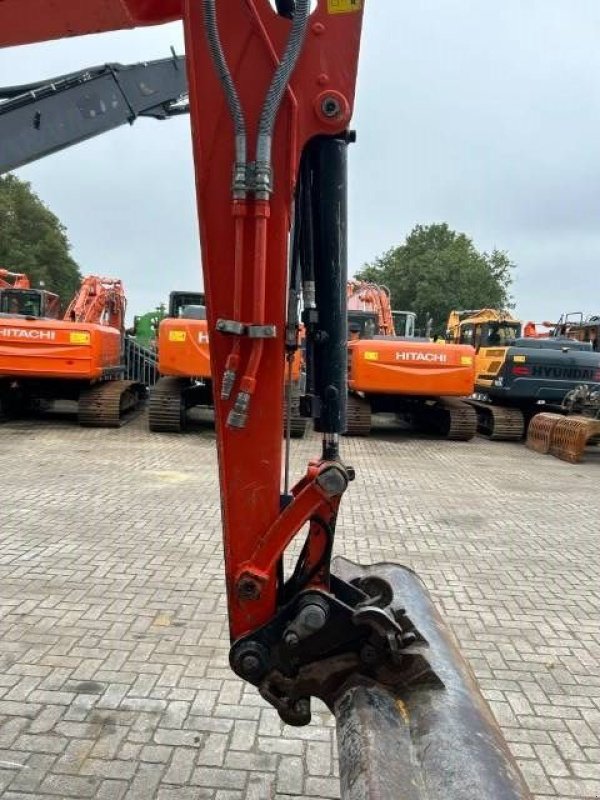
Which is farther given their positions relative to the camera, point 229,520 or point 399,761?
point 229,520

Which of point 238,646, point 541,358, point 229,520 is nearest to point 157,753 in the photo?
point 238,646

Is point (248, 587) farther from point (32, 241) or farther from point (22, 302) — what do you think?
point (32, 241)

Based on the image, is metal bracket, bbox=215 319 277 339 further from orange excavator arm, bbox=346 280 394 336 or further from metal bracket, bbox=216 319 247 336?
orange excavator arm, bbox=346 280 394 336

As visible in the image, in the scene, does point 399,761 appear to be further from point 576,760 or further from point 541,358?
point 541,358

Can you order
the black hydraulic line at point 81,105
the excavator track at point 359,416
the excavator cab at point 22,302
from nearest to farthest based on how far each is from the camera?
the black hydraulic line at point 81,105
the excavator track at point 359,416
the excavator cab at point 22,302

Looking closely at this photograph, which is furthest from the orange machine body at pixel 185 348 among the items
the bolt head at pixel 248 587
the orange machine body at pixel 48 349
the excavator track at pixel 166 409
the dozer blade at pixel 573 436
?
the bolt head at pixel 248 587

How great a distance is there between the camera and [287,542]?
7.63ft

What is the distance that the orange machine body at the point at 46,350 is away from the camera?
11.2m

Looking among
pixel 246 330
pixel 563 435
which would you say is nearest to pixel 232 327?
pixel 246 330

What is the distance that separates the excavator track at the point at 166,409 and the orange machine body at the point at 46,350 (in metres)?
1.11

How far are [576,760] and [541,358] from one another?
34.7 feet

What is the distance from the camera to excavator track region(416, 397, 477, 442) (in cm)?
1245

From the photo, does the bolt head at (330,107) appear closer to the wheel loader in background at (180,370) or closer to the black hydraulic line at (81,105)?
the black hydraulic line at (81,105)

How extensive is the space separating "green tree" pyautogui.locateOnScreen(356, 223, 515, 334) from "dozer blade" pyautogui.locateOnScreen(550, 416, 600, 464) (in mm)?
29277
